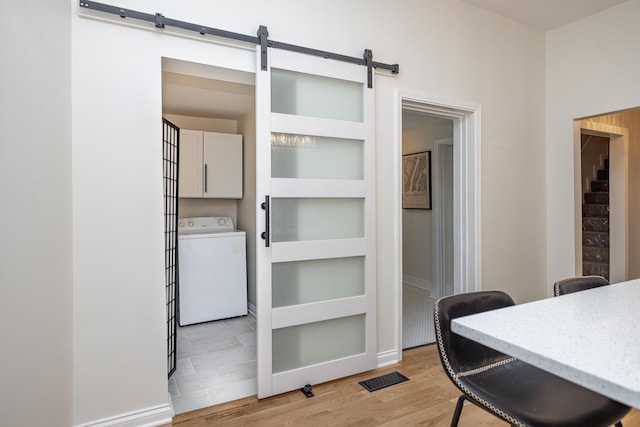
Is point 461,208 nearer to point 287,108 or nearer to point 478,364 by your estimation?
point 287,108

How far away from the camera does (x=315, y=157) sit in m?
2.43

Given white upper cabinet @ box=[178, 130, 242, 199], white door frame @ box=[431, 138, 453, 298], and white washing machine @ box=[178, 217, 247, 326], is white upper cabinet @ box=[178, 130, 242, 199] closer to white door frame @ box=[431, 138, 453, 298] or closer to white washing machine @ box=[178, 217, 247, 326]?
white washing machine @ box=[178, 217, 247, 326]

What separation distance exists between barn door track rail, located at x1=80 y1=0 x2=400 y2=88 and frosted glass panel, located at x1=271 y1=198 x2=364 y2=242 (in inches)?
33.9

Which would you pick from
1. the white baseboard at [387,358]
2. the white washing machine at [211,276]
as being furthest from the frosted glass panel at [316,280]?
the white washing machine at [211,276]

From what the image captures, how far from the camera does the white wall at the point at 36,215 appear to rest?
120 cm

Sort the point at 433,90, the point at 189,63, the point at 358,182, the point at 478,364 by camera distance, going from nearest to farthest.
→ 1. the point at 478,364
2. the point at 189,63
3. the point at 358,182
4. the point at 433,90

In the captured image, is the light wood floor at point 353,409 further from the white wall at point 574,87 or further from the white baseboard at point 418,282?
the white baseboard at point 418,282

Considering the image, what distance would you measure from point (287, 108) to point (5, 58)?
4.64ft

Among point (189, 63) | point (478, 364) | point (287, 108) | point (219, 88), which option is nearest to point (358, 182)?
point (287, 108)

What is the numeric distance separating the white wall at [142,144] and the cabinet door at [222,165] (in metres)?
2.25

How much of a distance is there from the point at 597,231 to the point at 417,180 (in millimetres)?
2510

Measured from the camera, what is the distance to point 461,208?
10.6ft

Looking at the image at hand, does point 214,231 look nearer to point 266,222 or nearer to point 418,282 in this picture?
point 266,222

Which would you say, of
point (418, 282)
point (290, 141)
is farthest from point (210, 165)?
point (418, 282)
